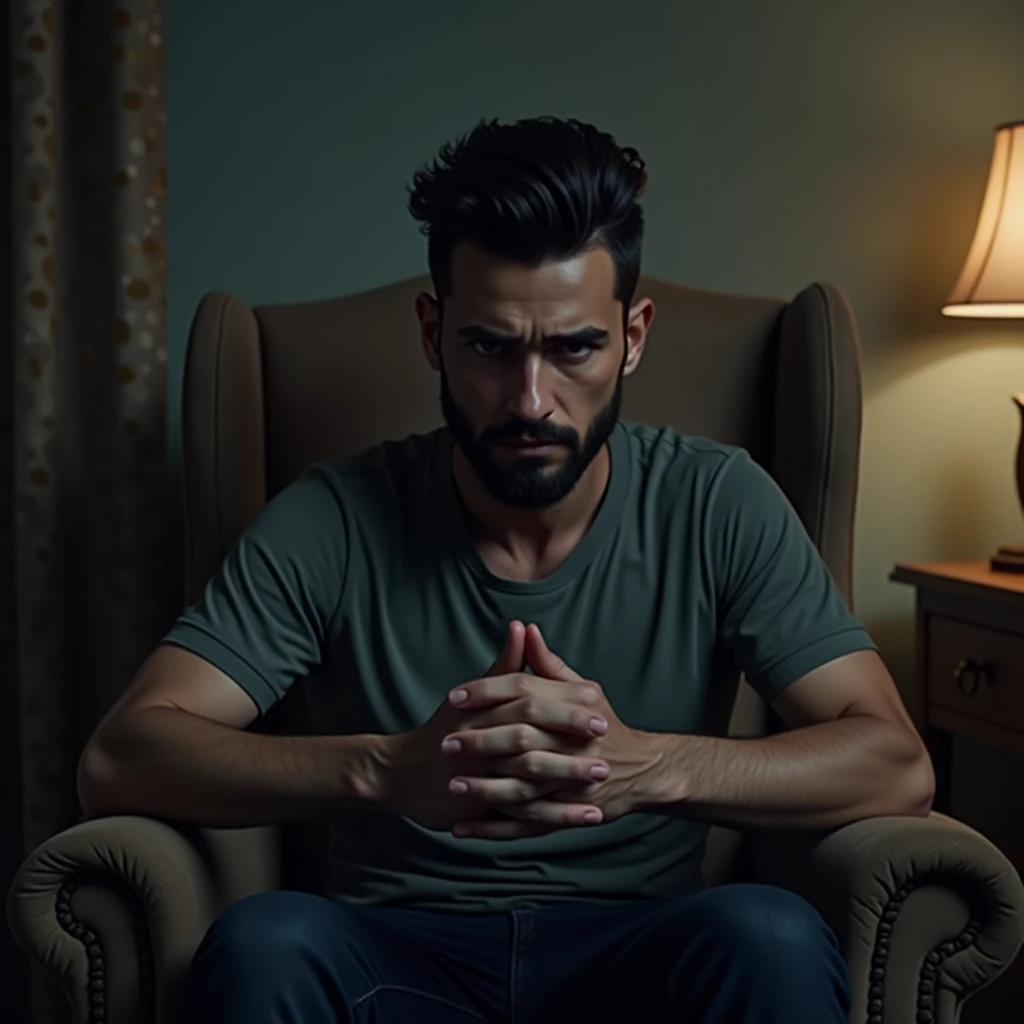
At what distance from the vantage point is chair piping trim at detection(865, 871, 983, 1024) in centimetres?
125

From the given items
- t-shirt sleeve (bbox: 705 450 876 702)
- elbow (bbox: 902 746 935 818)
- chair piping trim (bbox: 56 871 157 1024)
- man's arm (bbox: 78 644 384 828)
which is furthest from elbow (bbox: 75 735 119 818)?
elbow (bbox: 902 746 935 818)

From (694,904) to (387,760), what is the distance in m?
0.30

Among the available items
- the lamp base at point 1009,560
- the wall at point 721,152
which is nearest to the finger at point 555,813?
the lamp base at point 1009,560

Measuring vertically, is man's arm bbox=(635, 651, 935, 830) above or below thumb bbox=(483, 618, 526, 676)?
below

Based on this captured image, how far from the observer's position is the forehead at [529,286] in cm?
142

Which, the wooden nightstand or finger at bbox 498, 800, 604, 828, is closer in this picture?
finger at bbox 498, 800, 604, 828

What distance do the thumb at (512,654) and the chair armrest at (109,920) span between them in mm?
328

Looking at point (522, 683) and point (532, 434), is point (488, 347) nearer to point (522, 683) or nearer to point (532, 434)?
point (532, 434)

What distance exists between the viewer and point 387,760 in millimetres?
1327

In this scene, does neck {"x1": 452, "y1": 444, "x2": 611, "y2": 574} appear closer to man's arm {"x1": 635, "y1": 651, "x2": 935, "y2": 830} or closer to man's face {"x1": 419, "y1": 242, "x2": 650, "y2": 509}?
man's face {"x1": 419, "y1": 242, "x2": 650, "y2": 509}

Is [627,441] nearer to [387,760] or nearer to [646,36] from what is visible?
[387,760]

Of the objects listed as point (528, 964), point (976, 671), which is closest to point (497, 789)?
point (528, 964)

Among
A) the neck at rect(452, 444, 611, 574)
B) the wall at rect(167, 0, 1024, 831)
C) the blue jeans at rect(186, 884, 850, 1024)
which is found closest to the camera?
the blue jeans at rect(186, 884, 850, 1024)

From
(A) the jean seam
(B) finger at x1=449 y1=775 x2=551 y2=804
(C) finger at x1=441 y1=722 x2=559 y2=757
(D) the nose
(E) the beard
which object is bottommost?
(A) the jean seam
